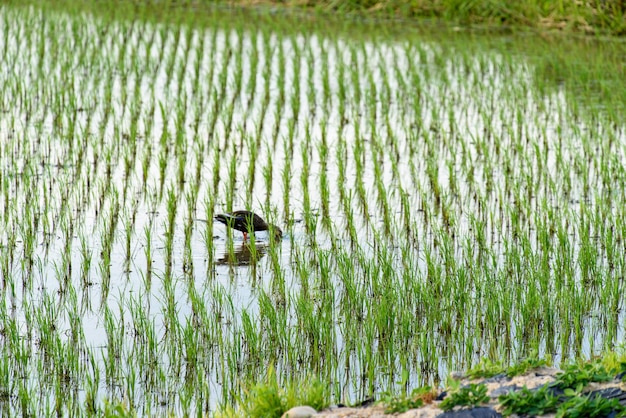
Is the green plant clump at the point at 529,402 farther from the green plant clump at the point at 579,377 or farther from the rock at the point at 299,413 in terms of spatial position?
the rock at the point at 299,413

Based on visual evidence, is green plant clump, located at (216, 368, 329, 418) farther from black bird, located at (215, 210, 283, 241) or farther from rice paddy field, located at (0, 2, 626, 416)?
black bird, located at (215, 210, 283, 241)

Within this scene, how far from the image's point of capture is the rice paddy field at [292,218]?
12.7 ft

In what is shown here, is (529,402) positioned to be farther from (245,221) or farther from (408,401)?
(245,221)

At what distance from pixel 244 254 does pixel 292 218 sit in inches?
13.4

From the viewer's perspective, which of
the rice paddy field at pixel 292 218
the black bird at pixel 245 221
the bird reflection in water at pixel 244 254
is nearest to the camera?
the rice paddy field at pixel 292 218

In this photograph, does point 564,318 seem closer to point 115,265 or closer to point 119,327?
point 119,327

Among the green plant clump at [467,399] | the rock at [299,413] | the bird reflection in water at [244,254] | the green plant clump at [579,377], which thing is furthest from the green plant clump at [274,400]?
the bird reflection in water at [244,254]

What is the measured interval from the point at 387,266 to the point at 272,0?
37.5ft

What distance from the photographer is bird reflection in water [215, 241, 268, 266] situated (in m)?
5.09

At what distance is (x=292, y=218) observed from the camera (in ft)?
17.9

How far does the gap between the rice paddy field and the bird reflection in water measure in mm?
23

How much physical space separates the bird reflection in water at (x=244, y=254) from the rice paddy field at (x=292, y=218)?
0.9 inches

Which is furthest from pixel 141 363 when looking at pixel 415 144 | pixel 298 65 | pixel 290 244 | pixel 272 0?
pixel 272 0

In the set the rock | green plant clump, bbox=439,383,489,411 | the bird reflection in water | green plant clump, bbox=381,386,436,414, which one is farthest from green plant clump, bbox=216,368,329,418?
the bird reflection in water
